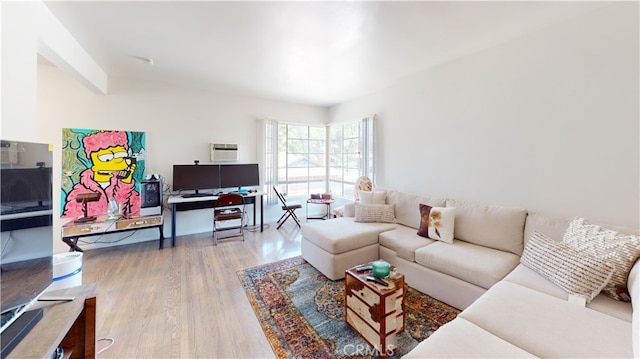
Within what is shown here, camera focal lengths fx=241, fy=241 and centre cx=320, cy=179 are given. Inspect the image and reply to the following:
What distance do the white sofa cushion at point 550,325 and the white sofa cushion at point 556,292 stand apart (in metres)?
0.11

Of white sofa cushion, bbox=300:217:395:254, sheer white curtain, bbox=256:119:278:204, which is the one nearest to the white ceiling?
sheer white curtain, bbox=256:119:278:204

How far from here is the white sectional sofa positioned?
1.16m

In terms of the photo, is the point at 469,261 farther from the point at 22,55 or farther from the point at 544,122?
the point at 22,55

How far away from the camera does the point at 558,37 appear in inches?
88.1

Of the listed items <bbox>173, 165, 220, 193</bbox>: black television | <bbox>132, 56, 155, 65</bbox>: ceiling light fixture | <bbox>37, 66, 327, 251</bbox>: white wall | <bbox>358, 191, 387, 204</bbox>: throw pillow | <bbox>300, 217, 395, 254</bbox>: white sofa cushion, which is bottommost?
<bbox>300, 217, 395, 254</bbox>: white sofa cushion

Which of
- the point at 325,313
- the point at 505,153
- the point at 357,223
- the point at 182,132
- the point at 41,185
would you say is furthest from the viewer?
the point at 182,132

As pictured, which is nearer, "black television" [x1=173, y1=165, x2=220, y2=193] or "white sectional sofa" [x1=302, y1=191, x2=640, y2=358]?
"white sectional sofa" [x1=302, y1=191, x2=640, y2=358]

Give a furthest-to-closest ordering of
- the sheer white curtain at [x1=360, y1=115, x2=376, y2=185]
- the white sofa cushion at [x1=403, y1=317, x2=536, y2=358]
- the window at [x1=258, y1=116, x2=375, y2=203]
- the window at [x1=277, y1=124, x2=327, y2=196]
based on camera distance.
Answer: the window at [x1=277, y1=124, x2=327, y2=196] → the window at [x1=258, y1=116, x2=375, y2=203] → the sheer white curtain at [x1=360, y1=115, x2=376, y2=185] → the white sofa cushion at [x1=403, y1=317, x2=536, y2=358]

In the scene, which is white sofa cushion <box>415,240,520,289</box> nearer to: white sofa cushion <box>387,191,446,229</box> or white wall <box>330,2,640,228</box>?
white sofa cushion <box>387,191,446,229</box>

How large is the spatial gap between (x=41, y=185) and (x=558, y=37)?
3993 mm

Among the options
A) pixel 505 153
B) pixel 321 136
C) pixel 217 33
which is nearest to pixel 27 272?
pixel 217 33

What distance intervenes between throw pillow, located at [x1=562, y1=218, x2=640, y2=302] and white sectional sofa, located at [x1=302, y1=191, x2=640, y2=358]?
0.12 ft

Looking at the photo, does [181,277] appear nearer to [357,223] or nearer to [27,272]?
[27,272]

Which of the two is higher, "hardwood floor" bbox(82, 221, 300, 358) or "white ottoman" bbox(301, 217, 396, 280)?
"white ottoman" bbox(301, 217, 396, 280)
